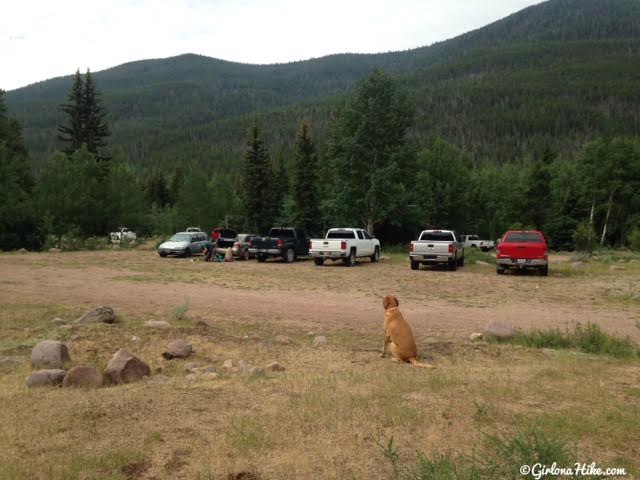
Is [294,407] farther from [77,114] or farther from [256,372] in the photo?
[77,114]

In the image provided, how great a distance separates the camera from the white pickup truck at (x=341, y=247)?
27250 millimetres

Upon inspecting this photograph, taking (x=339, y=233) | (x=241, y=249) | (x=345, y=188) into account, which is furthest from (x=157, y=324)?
(x=345, y=188)

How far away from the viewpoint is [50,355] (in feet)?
24.2

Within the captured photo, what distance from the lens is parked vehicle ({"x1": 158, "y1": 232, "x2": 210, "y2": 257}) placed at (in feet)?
107

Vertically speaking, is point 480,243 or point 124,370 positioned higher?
point 124,370

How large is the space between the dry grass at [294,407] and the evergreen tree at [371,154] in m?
32.2

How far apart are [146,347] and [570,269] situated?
23.3m

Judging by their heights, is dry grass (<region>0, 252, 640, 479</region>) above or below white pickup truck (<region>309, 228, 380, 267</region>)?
above

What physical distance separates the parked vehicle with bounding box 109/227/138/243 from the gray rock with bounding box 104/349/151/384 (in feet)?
136

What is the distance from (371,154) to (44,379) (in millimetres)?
37972

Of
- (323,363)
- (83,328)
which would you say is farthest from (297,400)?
(83,328)

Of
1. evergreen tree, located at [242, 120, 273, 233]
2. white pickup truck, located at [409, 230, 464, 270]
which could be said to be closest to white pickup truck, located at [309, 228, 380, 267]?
white pickup truck, located at [409, 230, 464, 270]

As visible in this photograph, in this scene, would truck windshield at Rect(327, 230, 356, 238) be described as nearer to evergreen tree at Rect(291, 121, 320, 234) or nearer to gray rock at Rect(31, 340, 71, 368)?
gray rock at Rect(31, 340, 71, 368)

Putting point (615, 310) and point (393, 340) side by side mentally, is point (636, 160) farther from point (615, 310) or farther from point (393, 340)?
point (393, 340)
